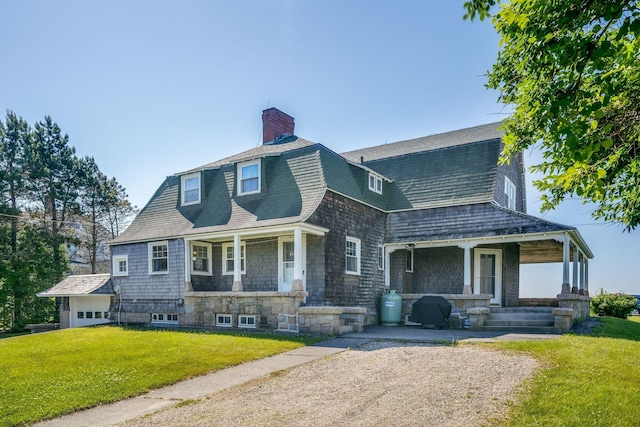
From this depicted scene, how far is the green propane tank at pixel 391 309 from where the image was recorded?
54.7 ft

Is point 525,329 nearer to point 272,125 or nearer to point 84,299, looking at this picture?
point 272,125

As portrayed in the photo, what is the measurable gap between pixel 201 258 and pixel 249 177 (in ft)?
12.5

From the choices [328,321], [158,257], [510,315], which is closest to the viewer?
[328,321]

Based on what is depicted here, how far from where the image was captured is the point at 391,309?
16.7 meters

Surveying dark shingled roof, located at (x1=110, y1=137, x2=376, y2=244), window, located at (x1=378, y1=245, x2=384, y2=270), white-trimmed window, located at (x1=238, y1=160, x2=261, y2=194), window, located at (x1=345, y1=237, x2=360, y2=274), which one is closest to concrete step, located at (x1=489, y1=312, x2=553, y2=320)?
window, located at (x1=378, y1=245, x2=384, y2=270)

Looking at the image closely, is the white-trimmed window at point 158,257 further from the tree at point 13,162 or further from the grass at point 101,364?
the tree at point 13,162

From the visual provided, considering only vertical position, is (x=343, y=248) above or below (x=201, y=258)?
above

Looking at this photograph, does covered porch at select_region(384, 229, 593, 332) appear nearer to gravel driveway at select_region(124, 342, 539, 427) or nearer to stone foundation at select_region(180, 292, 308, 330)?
stone foundation at select_region(180, 292, 308, 330)

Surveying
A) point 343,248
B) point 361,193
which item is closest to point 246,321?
point 343,248

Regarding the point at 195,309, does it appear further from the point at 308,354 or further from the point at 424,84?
the point at 424,84

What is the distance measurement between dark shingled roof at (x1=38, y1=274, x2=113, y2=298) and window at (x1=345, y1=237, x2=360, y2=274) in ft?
34.8

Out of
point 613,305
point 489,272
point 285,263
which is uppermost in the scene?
point 285,263

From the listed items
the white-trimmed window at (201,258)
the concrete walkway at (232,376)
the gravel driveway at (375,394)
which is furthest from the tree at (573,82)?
the white-trimmed window at (201,258)

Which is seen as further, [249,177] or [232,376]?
[249,177]
